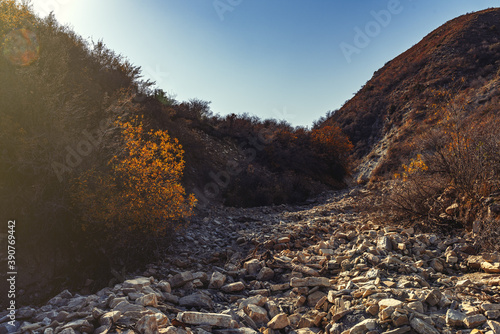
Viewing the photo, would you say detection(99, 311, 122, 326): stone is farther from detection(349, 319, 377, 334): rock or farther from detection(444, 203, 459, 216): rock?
detection(444, 203, 459, 216): rock

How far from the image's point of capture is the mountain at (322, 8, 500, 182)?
20.5m

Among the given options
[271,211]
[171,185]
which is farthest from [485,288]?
[271,211]

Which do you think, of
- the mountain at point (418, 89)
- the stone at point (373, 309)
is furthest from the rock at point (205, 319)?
the mountain at point (418, 89)

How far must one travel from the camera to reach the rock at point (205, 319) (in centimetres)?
307

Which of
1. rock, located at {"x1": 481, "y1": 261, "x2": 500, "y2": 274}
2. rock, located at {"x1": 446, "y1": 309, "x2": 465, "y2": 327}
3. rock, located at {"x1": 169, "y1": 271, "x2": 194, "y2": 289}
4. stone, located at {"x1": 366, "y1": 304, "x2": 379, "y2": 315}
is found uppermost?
rock, located at {"x1": 169, "y1": 271, "x2": 194, "y2": 289}

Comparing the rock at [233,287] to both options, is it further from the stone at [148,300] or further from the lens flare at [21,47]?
the lens flare at [21,47]

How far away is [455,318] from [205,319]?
92.5 inches

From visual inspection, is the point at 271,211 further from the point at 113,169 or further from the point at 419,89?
the point at 419,89

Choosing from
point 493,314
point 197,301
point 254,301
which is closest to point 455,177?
point 493,314

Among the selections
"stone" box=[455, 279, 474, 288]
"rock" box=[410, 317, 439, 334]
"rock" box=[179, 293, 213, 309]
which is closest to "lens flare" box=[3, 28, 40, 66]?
"rock" box=[179, 293, 213, 309]

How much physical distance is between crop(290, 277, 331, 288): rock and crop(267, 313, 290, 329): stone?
2.70ft

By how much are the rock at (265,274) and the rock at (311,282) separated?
25.9 inches

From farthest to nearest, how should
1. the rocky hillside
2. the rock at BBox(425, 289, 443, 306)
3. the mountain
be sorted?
the mountain < the rock at BBox(425, 289, 443, 306) < the rocky hillside

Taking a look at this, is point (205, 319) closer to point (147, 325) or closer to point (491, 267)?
point (147, 325)
